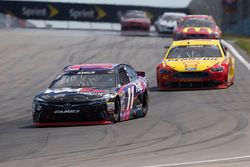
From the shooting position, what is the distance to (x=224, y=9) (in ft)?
166

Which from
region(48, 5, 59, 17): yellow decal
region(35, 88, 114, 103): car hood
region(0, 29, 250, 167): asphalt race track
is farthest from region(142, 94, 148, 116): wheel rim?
region(48, 5, 59, 17): yellow decal

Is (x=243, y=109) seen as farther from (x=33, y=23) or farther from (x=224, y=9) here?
(x=33, y=23)

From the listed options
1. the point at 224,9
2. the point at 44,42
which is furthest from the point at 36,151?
the point at 224,9

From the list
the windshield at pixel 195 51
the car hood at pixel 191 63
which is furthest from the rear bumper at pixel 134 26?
the car hood at pixel 191 63

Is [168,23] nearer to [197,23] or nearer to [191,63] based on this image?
[197,23]

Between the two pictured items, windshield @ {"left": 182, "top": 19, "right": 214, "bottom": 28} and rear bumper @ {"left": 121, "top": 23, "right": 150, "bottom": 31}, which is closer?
windshield @ {"left": 182, "top": 19, "right": 214, "bottom": 28}

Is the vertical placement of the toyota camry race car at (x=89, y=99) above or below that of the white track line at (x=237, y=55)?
above

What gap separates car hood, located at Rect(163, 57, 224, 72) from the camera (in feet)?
68.2

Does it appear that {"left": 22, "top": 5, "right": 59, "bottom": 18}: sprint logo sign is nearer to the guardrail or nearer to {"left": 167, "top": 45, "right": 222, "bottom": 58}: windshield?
the guardrail

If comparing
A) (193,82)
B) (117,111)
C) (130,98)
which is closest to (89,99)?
→ (117,111)

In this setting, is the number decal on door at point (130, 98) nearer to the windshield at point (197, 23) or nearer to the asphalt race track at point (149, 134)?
the asphalt race track at point (149, 134)

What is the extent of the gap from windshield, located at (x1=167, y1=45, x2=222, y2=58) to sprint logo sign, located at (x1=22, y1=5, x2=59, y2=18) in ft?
→ 137

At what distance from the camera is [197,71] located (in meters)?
20.7

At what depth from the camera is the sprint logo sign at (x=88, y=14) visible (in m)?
64.1
